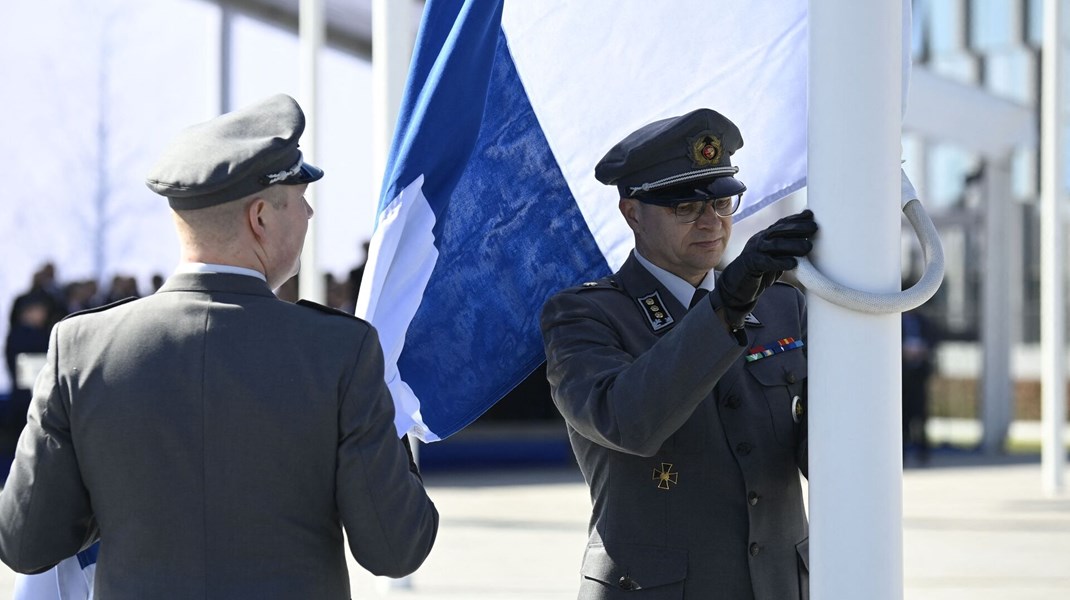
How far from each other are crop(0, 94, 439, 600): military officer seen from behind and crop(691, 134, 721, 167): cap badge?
2.48 feet

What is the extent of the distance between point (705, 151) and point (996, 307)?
12.9m

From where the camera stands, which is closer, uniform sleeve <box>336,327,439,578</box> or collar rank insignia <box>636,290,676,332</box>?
uniform sleeve <box>336,327,439,578</box>

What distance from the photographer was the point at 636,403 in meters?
2.17

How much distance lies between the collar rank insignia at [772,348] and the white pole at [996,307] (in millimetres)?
12384

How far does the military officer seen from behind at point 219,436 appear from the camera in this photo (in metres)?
2.03

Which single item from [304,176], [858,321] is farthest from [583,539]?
[858,321]

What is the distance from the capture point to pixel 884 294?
190 cm

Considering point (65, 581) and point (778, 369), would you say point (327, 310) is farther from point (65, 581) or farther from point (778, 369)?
point (778, 369)

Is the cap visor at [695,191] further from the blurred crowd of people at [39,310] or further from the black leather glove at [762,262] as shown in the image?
the blurred crowd of people at [39,310]

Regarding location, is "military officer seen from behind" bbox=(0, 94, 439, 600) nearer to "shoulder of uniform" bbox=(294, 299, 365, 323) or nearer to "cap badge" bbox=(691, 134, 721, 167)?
"shoulder of uniform" bbox=(294, 299, 365, 323)

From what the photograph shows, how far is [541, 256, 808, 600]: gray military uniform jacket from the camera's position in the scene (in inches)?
97.3

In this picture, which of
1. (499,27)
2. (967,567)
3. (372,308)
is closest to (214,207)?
(372,308)

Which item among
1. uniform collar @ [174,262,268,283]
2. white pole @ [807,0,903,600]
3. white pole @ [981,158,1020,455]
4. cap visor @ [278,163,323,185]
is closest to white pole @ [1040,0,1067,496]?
white pole @ [981,158,1020,455]

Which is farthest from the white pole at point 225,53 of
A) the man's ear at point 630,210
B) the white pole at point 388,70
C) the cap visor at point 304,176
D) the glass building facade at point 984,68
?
the glass building facade at point 984,68
